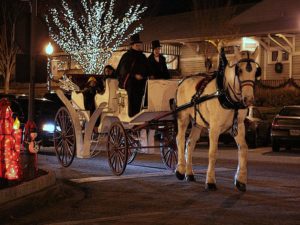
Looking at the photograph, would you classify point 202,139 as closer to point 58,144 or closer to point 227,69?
point 58,144

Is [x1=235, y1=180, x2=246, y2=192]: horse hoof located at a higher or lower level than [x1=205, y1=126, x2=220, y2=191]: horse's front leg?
lower

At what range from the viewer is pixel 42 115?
20.9 m

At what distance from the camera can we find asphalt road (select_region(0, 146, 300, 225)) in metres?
8.94

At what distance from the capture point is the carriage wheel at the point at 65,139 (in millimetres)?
15391

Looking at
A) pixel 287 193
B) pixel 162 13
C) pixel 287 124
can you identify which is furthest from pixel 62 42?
pixel 287 193

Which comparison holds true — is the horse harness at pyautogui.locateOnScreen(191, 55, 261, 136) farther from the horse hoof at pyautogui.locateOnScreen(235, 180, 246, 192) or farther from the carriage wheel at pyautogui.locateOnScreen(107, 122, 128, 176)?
the carriage wheel at pyautogui.locateOnScreen(107, 122, 128, 176)

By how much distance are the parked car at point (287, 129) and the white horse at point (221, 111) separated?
8619mm

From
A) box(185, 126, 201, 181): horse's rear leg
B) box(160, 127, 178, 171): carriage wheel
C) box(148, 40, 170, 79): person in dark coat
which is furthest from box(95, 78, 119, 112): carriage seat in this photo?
box(185, 126, 201, 181): horse's rear leg

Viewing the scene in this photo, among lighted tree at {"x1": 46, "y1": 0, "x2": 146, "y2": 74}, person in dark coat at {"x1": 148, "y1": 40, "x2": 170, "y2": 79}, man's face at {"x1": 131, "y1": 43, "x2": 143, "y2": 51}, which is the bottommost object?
person in dark coat at {"x1": 148, "y1": 40, "x2": 170, "y2": 79}

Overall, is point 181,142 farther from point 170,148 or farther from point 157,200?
point 157,200

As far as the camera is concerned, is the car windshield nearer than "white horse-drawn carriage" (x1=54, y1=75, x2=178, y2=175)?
No

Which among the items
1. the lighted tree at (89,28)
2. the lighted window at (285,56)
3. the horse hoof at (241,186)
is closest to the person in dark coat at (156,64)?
the horse hoof at (241,186)

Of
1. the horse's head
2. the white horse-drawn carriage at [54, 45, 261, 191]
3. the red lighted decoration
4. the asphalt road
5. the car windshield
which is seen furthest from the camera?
the car windshield

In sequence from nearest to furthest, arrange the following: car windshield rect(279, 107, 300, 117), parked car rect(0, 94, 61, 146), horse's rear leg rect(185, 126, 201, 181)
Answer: horse's rear leg rect(185, 126, 201, 181) → parked car rect(0, 94, 61, 146) → car windshield rect(279, 107, 300, 117)
